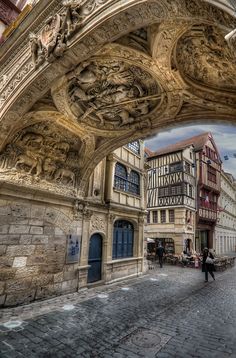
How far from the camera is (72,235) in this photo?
25.8 ft

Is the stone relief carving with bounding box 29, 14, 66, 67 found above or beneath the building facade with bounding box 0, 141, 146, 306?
above

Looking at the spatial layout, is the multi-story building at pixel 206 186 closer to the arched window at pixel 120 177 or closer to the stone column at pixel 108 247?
the arched window at pixel 120 177

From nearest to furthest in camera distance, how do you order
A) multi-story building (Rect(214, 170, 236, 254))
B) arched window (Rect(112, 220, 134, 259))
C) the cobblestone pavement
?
the cobblestone pavement → arched window (Rect(112, 220, 134, 259)) → multi-story building (Rect(214, 170, 236, 254))

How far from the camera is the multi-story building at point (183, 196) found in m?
18.9

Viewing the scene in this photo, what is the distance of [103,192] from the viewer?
Answer: 9625mm

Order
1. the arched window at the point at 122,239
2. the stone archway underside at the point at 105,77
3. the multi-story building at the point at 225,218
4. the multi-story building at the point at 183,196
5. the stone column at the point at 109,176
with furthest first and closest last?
the multi-story building at the point at 225,218 → the multi-story building at the point at 183,196 → the arched window at the point at 122,239 → the stone column at the point at 109,176 → the stone archway underside at the point at 105,77

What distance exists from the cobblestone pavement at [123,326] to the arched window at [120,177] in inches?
187

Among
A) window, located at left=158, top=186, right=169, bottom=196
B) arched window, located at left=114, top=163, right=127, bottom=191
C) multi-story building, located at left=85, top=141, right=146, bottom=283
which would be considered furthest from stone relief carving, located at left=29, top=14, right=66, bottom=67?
window, located at left=158, top=186, right=169, bottom=196

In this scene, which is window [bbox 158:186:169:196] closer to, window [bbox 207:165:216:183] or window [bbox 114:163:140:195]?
window [bbox 207:165:216:183]

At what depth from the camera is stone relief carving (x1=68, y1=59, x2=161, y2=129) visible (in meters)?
4.44

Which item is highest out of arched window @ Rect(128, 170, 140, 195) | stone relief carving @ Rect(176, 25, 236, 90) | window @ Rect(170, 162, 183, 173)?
window @ Rect(170, 162, 183, 173)

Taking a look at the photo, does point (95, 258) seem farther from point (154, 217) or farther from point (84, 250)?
point (154, 217)

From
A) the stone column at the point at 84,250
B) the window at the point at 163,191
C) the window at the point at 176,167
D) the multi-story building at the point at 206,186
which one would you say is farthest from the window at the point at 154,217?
the stone column at the point at 84,250

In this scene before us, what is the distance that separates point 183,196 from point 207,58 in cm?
1616
